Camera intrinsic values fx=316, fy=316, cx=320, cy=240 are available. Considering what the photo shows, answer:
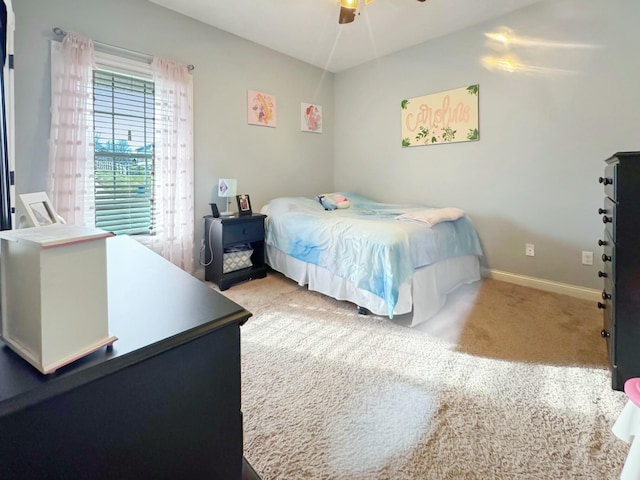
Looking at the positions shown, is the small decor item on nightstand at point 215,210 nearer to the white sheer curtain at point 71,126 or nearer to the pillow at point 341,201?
the white sheer curtain at point 71,126

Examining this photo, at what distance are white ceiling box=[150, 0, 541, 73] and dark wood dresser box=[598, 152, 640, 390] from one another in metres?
2.17

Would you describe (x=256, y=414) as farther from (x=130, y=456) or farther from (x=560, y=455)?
(x=560, y=455)

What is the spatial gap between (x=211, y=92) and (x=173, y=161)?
2.81ft

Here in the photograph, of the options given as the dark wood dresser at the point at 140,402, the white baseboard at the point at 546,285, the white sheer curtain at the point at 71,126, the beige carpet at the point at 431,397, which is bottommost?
the beige carpet at the point at 431,397

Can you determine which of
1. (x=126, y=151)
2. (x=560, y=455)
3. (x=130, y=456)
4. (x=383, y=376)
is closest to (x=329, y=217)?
(x=383, y=376)


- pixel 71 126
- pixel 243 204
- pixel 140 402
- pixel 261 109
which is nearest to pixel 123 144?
pixel 71 126

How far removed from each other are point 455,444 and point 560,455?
1.24 feet

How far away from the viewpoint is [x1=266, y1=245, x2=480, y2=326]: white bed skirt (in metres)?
2.26

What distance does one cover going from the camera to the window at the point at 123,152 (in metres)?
2.55

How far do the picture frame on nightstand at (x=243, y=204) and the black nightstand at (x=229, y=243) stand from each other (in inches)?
3.5

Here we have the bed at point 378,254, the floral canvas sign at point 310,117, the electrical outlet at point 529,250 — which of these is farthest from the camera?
the floral canvas sign at point 310,117

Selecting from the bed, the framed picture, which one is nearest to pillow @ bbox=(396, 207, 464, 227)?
the bed

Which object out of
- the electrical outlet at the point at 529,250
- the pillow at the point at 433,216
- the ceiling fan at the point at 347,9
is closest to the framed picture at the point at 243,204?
the pillow at the point at 433,216

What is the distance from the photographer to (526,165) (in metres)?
2.93
